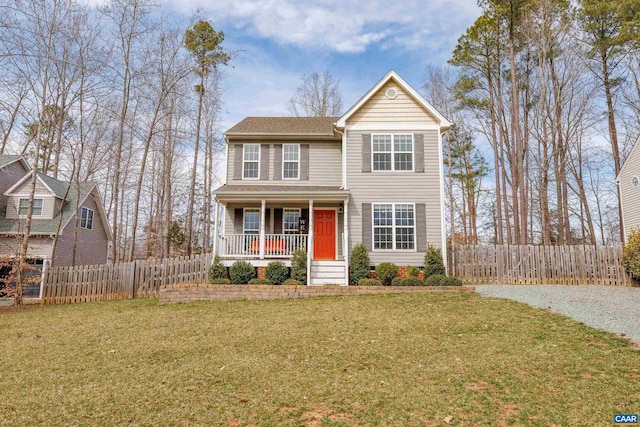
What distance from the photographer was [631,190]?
56.5 ft

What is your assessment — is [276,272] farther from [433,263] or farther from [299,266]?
[433,263]

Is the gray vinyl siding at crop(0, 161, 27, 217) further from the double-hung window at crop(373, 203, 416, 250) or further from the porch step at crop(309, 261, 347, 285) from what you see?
the double-hung window at crop(373, 203, 416, 250)

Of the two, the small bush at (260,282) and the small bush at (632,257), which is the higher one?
the small bush at (632,257)

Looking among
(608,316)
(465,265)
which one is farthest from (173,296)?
(608,316)

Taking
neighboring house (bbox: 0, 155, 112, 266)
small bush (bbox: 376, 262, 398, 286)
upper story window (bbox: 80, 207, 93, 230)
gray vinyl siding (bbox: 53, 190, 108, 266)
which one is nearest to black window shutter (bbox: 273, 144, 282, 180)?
small bush (bbox: 376, 262, 398, 286)

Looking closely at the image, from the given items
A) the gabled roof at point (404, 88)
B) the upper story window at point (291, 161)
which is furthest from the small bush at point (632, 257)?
the upper story window at point (291, 161)

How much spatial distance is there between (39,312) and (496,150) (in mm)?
23733

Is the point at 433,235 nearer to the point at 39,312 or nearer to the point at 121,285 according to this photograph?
the point at 121,285

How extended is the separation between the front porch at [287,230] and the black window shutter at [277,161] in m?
0.69

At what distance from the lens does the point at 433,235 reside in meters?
13.5

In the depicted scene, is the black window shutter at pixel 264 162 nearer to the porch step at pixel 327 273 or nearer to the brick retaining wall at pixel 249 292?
the porch step at pixel 327 273

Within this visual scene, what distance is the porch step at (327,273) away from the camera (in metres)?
12.8

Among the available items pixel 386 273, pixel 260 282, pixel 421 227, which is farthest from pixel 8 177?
pixel 421 227

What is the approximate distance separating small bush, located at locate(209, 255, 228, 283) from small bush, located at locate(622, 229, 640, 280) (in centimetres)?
1427
